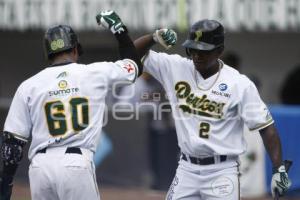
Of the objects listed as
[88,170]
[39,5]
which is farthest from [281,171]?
[39,5]

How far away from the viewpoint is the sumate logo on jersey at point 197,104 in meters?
6.93

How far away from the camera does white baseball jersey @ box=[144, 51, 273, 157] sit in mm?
6902

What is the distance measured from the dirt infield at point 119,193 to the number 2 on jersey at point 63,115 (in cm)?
484

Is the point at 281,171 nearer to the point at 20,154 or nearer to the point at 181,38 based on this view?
the point at 20,154

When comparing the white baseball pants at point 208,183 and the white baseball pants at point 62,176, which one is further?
the white baseball pants at point 208,183

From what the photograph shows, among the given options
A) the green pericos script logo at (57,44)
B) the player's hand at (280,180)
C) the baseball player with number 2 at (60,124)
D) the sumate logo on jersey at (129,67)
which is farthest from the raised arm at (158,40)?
the player's hand at (280,180)

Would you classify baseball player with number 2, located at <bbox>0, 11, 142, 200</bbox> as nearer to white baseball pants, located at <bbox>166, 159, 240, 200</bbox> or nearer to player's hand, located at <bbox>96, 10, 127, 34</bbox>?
player's hand, located at <bbox>96, 10, 127, 34</bbox>

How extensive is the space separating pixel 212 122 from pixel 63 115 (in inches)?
51.6

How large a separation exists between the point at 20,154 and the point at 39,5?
7.10 metres

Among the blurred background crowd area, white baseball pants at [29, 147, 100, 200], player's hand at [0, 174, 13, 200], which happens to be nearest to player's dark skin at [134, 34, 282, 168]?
white baseball pants at [29, 147, 100, 200]

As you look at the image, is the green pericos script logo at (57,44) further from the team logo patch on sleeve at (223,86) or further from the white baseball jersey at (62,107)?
the team logo patch on sleeve at (223,86)

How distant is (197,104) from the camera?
698 centimetres

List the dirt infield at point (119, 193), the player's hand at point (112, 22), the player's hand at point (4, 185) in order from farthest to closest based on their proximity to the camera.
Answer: the dirt infield at point (119, 193), the player's hand at point (112, 22), the player's hand at point (4, 185)

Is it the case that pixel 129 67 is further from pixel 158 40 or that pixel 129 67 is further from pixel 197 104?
pixel 197 104
